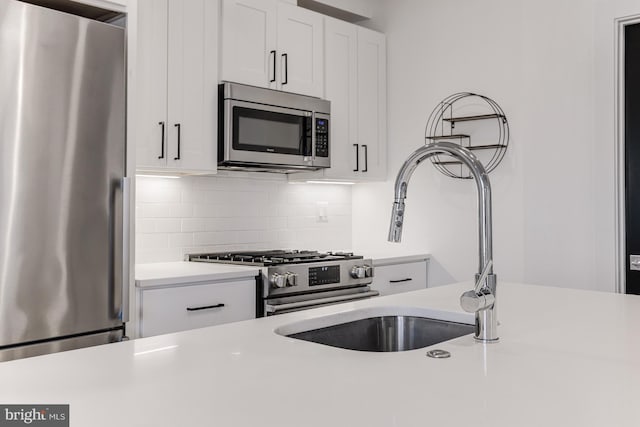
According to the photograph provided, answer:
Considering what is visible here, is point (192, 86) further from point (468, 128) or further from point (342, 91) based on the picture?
point (468, 128)

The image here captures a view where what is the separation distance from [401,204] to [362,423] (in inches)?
25.5

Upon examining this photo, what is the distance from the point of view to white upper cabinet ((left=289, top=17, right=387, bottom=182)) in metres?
3.93

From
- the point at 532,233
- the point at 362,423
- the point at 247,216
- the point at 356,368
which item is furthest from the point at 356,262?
the point at 362,423

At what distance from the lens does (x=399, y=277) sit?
3.85 meters

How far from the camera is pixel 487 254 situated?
1360 millimetres

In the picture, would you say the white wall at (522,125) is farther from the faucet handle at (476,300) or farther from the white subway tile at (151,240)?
the faucet handle at (476,300)

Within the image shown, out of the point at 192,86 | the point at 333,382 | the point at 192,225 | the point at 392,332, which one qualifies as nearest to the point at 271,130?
the point at 192,86

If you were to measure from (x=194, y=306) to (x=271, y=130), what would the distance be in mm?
1196

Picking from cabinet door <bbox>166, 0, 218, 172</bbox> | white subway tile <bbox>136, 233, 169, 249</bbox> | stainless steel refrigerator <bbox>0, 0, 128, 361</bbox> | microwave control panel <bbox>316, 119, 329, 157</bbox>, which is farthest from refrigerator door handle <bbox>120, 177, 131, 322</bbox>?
microwave control panel <bbox>316, 119, 329, 157</bbox>

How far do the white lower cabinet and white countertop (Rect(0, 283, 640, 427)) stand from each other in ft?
7.18

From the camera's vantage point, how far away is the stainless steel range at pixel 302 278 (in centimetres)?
299

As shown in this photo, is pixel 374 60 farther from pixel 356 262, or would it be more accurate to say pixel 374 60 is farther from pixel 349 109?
pixel 356 262

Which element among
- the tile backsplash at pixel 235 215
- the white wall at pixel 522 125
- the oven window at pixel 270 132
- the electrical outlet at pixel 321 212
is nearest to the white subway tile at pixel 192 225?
the tile backsplash at pixel 235 215

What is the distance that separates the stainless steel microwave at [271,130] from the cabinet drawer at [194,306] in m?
0.76
